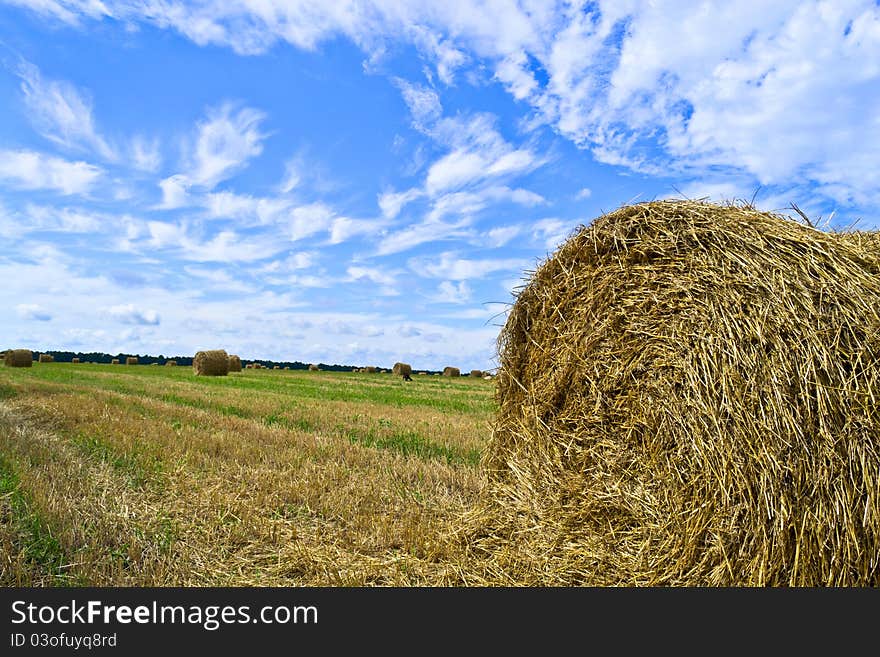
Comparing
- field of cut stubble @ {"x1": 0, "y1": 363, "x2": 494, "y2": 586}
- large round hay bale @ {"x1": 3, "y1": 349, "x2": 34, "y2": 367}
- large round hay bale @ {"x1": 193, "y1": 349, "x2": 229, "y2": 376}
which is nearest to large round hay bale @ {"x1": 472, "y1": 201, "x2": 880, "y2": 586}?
field of cut stubble @ {"x1": 0, "y1": 363, "x2": 494, "y2": 586}

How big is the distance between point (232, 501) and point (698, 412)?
3.99 metres

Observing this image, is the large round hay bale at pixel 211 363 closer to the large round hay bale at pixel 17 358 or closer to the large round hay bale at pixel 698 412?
the large round hay bale at pixel 17 358

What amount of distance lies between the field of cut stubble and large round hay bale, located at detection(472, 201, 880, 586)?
891 millimetres

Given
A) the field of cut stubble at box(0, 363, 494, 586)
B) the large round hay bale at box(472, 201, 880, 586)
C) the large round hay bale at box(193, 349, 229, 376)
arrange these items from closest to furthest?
1. the large round hay bale at box(472, 201, 880, 586)
2. the field of cut stubble at box(0, 363, 494, 586)
3. the large round hay bale at box(193, 349, 229, 376)

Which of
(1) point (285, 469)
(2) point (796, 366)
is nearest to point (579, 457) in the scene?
(2) point (796, 366)

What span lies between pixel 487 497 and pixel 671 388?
2.07 meters

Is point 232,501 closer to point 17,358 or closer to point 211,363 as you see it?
point 211,363

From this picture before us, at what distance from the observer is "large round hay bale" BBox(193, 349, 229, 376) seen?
98.5ft

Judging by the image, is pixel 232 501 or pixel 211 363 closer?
pixel 232 501

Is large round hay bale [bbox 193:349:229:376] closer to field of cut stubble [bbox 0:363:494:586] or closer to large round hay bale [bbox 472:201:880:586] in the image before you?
field of cut stubble [bbox 0:363:494:586]

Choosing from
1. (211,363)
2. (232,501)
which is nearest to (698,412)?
(232,501)

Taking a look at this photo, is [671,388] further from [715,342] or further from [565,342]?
[565,342]

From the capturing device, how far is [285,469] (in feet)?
22.1

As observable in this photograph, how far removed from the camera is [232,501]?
214 inches
